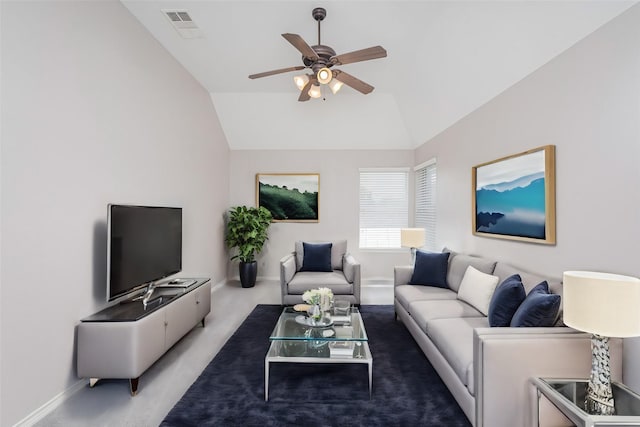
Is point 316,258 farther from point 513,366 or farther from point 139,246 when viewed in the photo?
point 513,366

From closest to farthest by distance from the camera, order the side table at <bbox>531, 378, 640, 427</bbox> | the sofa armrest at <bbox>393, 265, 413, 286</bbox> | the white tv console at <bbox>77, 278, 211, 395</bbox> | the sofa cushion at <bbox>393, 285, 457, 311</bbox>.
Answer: the side table at <bbox>531, 378, 640, 427</bbox>, the white tv console at <bbox>77, 278, 211, 395</bbox>, the sofa cushion at <bbox>393, 285, 457, 311</bbox>, the sofa armrest at <bbox>393, 265, 413, 286</bbox>

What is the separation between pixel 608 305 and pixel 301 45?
2.64 metres

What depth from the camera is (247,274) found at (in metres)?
5.52

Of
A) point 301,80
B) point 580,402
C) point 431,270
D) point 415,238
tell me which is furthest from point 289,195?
point 580,402

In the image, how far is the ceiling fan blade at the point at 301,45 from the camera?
8.18 feet

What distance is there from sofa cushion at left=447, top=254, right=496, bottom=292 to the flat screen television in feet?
10.3

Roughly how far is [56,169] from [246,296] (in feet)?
10.9

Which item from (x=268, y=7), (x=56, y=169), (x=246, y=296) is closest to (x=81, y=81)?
(x=56, y=169)

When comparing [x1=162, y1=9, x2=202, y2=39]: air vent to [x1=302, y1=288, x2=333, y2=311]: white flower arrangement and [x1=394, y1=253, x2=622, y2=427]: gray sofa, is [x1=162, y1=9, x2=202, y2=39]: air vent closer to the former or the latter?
[x1=302, y1=288, x2=333, y2=311]: white flower arrangement

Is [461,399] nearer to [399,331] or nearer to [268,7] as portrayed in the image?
[399,331]

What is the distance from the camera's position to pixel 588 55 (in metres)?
2.09

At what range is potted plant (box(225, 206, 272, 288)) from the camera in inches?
218

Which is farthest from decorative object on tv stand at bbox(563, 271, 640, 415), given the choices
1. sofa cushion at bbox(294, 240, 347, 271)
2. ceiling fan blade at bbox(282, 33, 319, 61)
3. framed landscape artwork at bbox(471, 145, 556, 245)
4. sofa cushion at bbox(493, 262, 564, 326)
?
sofa cushion at bbox(294, 240, 347, 271)

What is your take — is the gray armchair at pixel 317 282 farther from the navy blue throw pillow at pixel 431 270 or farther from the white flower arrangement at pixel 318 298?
the white flower arrangement at pixel 318 298
